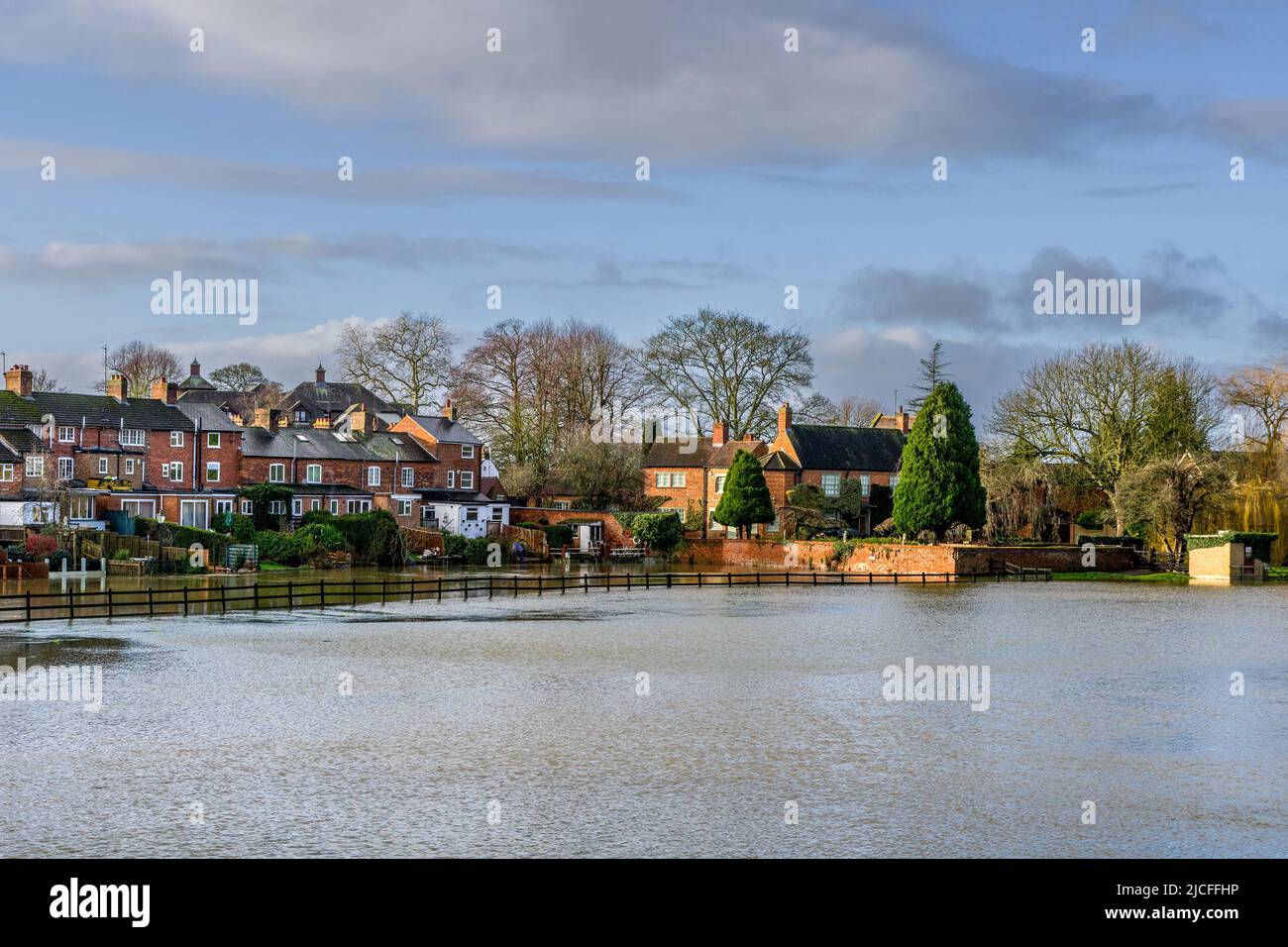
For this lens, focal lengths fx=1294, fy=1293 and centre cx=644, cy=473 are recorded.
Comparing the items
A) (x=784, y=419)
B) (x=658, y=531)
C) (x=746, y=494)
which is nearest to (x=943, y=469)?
(x=746, y=494)

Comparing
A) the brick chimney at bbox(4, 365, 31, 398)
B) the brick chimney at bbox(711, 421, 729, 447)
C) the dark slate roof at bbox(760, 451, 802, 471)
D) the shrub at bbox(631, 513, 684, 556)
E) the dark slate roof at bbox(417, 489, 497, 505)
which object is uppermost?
the brick chimney at bbox(4, 365, 31, 398)

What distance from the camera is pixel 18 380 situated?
68062 mm

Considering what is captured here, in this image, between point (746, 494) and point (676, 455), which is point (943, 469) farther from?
point (676, 455)

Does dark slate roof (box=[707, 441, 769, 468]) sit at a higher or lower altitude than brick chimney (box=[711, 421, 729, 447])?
lower

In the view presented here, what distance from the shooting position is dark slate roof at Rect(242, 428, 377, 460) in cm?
7162

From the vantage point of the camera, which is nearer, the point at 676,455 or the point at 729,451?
the point at 729,451

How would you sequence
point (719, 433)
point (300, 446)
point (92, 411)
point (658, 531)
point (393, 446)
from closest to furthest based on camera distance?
1. point (92, 411)
2. point (300, 446)
3. point (658, 531)
4. point (393, 446)
5. point (719, 433)

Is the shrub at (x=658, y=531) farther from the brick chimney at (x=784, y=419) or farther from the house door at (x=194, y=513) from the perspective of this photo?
the house door at (x=194, y=513)

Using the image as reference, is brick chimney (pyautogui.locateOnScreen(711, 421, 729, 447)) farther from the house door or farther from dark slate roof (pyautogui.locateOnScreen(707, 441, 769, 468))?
the house door

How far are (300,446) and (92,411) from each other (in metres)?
11.0

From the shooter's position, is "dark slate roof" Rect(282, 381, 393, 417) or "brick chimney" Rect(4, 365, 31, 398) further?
"dark slate roof" Rect(282, 381, 393, 417)

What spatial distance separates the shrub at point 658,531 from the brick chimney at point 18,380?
33.9 metres

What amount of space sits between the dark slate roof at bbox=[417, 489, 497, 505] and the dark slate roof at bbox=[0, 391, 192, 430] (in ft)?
46.3

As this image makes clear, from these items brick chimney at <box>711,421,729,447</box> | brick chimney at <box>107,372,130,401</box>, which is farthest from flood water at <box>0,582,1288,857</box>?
brick chimney at <box>711,421,729,447</box>
